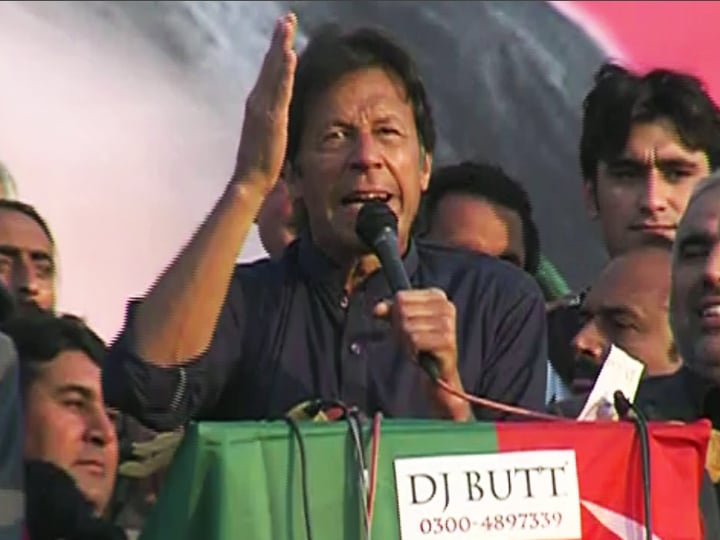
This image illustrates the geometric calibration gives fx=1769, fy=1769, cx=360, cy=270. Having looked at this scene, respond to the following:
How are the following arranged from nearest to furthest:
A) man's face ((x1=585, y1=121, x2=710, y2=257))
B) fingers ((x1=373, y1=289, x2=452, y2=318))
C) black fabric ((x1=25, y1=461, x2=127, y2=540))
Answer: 1. fingers ((x1=373, y1=289, x2=452, y2=318))
2. black fabric ((x1=25, y1=461, x2=127, y2=540))
3. man's face ((x1=585, y1=121, x2=710, y2=257))

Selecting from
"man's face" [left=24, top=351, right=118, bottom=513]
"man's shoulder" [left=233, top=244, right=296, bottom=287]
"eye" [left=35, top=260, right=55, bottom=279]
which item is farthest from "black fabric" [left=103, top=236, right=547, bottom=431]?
"eye" [left=35, top=260, right=55, bottom=279]

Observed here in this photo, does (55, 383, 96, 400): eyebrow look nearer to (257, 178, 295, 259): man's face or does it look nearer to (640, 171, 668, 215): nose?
(257, 178, 295, 259): man's face

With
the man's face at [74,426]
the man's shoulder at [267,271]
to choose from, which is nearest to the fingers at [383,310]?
the man's shoulder at [267,271]

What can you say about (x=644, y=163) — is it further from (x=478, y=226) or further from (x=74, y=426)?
(x=74, y=426)

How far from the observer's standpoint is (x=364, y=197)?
2227 millimetres

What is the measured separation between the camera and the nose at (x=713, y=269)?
2311mm

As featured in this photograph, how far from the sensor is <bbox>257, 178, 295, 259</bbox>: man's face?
3285mm

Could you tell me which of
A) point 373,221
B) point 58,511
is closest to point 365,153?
point 373,221

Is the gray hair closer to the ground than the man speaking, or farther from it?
farther from it

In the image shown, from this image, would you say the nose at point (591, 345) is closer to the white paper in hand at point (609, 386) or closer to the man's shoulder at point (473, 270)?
the man's shoulder at point (473, 270)

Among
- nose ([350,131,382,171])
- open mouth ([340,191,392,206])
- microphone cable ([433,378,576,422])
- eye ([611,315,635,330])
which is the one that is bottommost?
microphone cable ([433,378,576,422])

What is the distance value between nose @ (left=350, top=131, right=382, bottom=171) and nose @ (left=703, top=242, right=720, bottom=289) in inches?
18.1

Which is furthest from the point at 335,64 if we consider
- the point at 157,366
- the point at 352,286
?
the point at 157,366

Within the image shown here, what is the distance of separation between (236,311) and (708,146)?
1.10 meters
